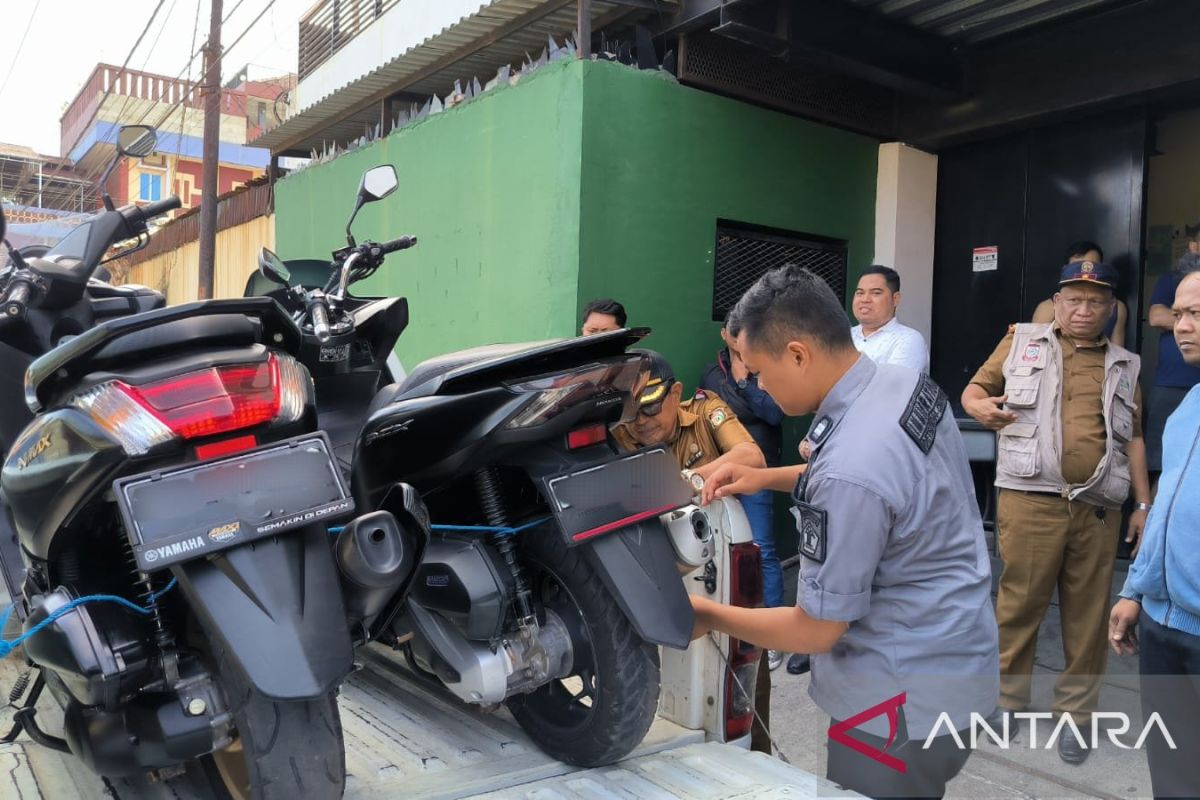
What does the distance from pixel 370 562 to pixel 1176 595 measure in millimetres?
2029

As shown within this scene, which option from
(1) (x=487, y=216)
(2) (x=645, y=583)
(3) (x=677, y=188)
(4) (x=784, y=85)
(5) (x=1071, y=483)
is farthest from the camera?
(1) (x=487, y=216)

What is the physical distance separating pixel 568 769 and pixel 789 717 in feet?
7.08

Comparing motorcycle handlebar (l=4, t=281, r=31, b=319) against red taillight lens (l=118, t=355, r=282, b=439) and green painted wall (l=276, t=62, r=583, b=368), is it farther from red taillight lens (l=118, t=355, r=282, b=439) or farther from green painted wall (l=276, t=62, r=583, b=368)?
green painted wall (l=276, t=62, r=583, b=368)

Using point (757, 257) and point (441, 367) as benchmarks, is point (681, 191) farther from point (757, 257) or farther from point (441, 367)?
point (441, 367)

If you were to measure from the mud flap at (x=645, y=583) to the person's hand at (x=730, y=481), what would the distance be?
40cm

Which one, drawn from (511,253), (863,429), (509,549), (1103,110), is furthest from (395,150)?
(863,429)

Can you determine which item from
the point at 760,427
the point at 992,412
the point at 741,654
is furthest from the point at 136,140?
the point at 992,412

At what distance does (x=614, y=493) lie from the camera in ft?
7.42

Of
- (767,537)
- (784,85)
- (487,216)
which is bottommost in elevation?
(767,537)

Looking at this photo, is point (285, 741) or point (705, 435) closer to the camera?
point (285, 741)

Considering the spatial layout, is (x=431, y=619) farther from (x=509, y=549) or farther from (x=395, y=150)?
(x=395, y=150)

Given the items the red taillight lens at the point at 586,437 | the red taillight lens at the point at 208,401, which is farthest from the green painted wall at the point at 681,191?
the red taillight lens at the point at 208,401

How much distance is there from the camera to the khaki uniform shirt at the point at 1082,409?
148 inches

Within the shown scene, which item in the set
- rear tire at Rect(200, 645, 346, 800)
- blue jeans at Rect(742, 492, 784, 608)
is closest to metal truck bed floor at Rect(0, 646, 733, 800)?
rear tire at Rect(200, 645, 346, 800)
